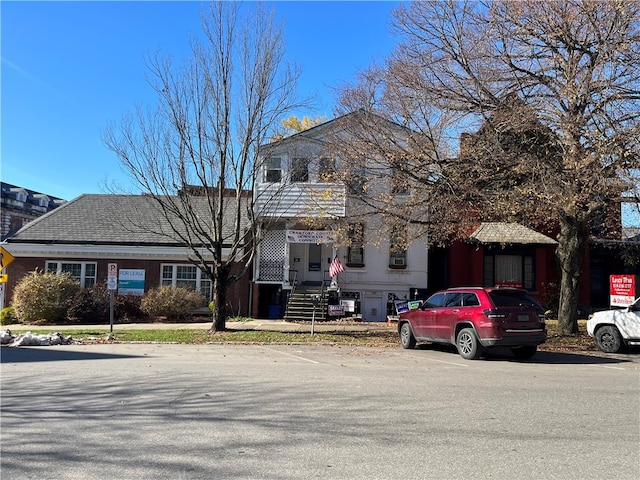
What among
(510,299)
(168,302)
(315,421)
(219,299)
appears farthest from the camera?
(168,302)

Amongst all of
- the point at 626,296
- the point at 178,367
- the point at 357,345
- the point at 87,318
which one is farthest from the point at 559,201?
the point at 87,318

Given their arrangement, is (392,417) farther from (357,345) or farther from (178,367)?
(357,345)

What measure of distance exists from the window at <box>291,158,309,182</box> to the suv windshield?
29.7 ft

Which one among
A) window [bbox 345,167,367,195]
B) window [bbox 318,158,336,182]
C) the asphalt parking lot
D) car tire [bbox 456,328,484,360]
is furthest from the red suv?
window [bbox 318,158,336,182]

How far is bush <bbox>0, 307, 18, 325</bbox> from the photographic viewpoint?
2200 centimetres

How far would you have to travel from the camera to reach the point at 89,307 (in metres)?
22.0

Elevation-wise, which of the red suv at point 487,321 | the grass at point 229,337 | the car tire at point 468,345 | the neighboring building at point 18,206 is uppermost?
the neighboring building at point 18,206

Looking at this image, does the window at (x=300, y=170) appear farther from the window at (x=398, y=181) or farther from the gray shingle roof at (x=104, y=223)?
the gray shingle roof at (x=104, y=223)

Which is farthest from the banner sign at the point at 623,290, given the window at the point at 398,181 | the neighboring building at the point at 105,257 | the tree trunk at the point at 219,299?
the neighboring building at the point at 105,257

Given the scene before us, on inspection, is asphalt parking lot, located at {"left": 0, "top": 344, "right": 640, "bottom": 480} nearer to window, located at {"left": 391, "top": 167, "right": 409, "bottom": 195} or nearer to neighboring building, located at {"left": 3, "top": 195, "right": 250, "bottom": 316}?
window, located at {"left": 391, "top": 167, "right": 409, "bottom": 195}

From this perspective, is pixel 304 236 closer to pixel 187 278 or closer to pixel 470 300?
pixel 187 278

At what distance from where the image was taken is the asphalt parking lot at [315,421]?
477 cm

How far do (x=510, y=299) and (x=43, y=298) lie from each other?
18.6 metres

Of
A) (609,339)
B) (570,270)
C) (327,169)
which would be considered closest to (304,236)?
(327,169)
